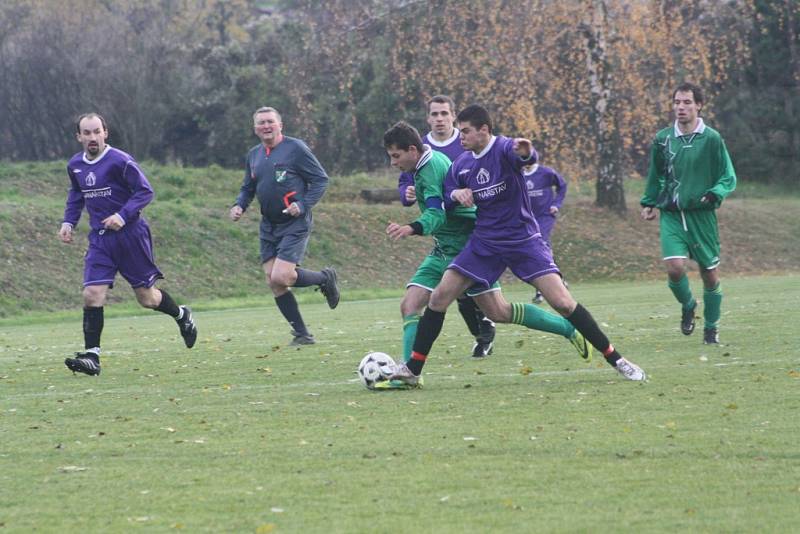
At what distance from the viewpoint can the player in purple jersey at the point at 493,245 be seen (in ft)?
29.5

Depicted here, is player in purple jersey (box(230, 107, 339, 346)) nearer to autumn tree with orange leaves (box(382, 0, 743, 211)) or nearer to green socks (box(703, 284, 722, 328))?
green socks (box(703, 284, 722, 328))

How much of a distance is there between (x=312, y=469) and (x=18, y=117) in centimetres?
3756

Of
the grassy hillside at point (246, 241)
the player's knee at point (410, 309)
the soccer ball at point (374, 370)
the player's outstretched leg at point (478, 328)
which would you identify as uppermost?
the player's knee at point (410, 309)

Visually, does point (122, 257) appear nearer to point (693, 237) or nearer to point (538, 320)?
point (538, 320)

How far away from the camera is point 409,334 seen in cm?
991

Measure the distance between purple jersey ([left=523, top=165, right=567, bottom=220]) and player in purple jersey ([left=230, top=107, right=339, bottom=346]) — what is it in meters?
6.65

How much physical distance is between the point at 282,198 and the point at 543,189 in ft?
23.5

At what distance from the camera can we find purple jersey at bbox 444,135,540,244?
9.00 m

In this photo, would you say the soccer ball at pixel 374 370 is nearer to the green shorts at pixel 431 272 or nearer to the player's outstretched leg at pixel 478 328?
the green shorts at pixel 431 272

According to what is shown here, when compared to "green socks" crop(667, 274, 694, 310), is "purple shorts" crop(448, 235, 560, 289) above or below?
above

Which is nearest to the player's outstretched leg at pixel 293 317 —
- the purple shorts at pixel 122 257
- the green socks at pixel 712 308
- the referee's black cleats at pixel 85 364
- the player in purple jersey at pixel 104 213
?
the purple shorts at pixel 122 257

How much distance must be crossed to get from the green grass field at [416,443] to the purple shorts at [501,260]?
0.77m

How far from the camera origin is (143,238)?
1154 cm

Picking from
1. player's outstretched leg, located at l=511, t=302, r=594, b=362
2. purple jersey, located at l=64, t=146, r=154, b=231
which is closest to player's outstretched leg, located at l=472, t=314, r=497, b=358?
player's outstretched leg, located at l=511, t=302, r=594, b=362
